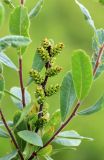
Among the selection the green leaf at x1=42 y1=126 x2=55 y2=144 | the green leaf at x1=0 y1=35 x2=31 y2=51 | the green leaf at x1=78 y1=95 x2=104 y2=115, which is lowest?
the green leaf at x1=42 y1=126 x2=55 y2=144

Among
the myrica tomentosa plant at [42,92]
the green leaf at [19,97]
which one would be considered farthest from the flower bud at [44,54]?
the green leaf at [19,97]

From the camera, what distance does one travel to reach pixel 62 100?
103 cm

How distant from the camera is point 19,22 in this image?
0.93m

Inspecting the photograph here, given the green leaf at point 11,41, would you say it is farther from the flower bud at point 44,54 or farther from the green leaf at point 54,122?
the green leaf at point 54,122

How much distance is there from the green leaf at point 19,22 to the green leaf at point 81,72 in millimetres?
93

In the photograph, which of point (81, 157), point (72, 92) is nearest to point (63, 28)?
point (81, 157)

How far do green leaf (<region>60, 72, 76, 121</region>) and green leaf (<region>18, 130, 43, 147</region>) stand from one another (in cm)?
8

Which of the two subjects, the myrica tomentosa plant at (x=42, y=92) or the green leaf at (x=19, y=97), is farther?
the green leaf at (x=19, y=97)

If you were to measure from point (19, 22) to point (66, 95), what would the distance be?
172 millimetres

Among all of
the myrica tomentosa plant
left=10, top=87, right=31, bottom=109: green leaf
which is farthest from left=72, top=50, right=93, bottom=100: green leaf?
left=10, top=87, right=31, bottom=109: green leaf

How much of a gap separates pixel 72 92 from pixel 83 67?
0.12m

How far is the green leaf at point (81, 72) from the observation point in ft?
2.99

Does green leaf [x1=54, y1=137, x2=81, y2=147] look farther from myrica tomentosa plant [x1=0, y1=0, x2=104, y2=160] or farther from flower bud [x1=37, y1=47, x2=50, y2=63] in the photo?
flower bud [x1=37, y1=47, x2=50, y2=63]

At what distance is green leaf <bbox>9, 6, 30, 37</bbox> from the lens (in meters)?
0.92
